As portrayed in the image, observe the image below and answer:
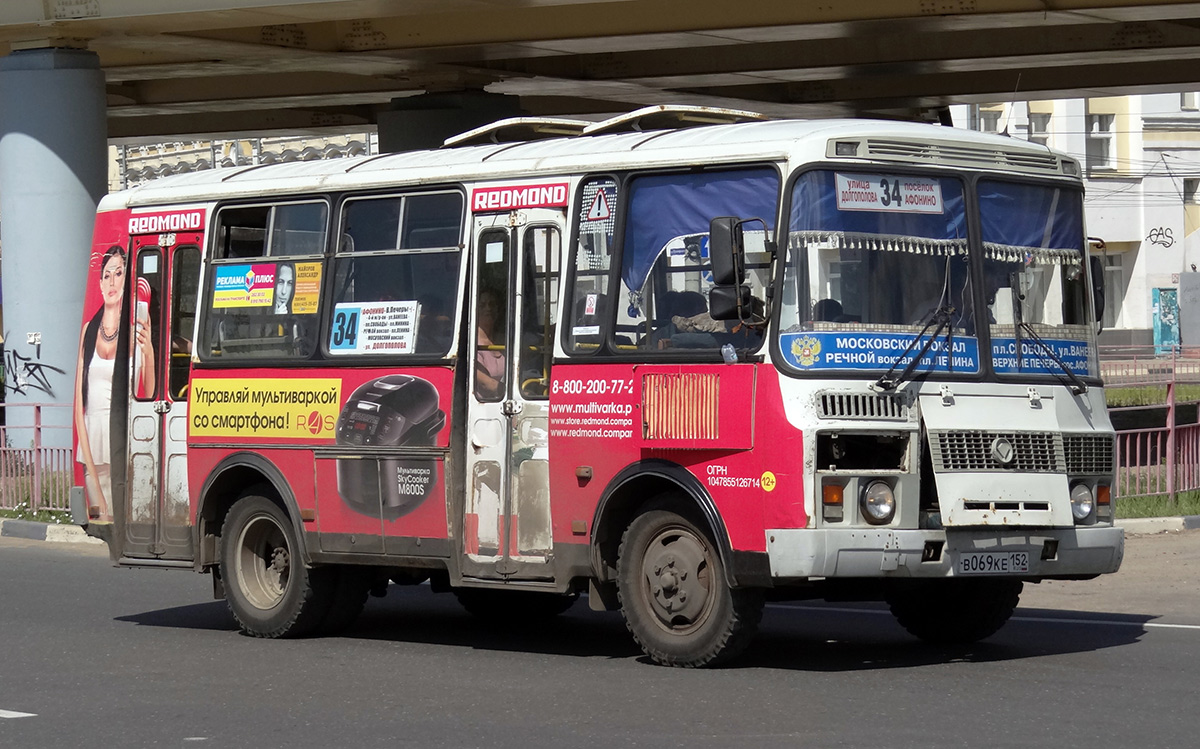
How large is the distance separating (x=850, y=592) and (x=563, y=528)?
163 centimetres

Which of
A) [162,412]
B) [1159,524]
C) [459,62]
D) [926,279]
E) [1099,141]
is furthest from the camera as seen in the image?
[1099,141]

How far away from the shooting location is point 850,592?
10.2m

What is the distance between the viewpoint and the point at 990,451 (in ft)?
31.9

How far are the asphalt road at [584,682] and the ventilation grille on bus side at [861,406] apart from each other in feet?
4.42

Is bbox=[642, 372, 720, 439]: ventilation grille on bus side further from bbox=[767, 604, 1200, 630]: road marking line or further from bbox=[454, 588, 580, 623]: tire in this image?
bbox=[767, 604, 1200, 630]: road marking line

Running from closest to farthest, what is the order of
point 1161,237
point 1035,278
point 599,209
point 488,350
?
point 1035,278, point 599,209, point 488,350, point 1161,237

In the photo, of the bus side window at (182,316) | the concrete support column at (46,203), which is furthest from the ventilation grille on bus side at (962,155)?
the concrete support column at (46,203)

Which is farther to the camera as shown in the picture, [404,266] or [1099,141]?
[1099,141]

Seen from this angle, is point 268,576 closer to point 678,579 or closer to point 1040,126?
point 678,579

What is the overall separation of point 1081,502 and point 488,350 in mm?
3437

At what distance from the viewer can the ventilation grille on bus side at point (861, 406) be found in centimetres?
943

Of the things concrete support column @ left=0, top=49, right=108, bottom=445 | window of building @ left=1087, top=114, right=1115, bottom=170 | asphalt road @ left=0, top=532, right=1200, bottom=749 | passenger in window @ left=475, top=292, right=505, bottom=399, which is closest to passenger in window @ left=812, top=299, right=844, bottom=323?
asphalt road @ left=0, top=532, right=1200, bottom=749

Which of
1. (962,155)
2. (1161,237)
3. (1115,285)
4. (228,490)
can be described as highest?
(1161,237)

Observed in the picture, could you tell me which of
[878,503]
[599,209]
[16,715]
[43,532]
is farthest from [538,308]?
[43,532]
